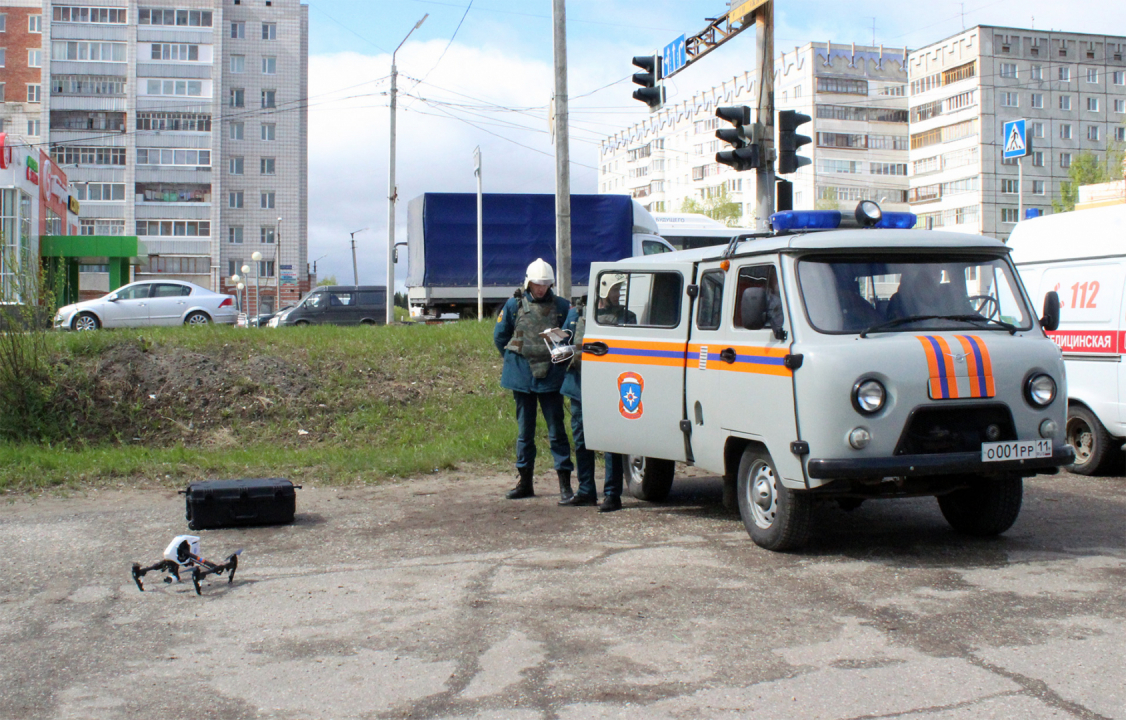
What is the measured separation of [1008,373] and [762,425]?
1494 mm

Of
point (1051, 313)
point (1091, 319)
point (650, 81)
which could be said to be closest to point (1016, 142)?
point (650, 81)

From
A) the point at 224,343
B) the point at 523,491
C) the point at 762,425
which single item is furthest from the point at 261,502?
the point at 224,343

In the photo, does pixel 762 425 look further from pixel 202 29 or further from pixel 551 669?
pixel 202 29

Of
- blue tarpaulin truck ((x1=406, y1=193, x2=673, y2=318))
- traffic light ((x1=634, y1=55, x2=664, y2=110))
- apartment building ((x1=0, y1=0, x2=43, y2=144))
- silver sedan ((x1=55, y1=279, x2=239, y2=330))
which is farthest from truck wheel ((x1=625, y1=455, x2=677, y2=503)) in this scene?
apartment building ((x1=0, y1=0, x2=43, y2=144))

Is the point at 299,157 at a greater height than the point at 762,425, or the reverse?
the point at 299,157

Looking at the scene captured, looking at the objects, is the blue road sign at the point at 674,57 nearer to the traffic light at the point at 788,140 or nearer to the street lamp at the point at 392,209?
the traffic light at the point at 788,140

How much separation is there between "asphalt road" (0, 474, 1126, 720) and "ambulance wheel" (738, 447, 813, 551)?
0.17 meters

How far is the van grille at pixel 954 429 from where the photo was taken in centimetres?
610

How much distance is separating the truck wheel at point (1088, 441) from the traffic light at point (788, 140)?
15.2 ft

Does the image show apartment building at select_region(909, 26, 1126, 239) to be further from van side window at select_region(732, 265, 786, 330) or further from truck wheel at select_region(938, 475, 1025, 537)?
van side window at select_region(732, 265, 786, 330)

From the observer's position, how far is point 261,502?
26.0 feet

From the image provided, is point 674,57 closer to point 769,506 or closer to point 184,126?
point 769,506

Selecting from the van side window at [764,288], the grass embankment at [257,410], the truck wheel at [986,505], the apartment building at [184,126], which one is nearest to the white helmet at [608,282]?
the van side window at [764,288]

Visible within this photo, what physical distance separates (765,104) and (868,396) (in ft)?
27.1
